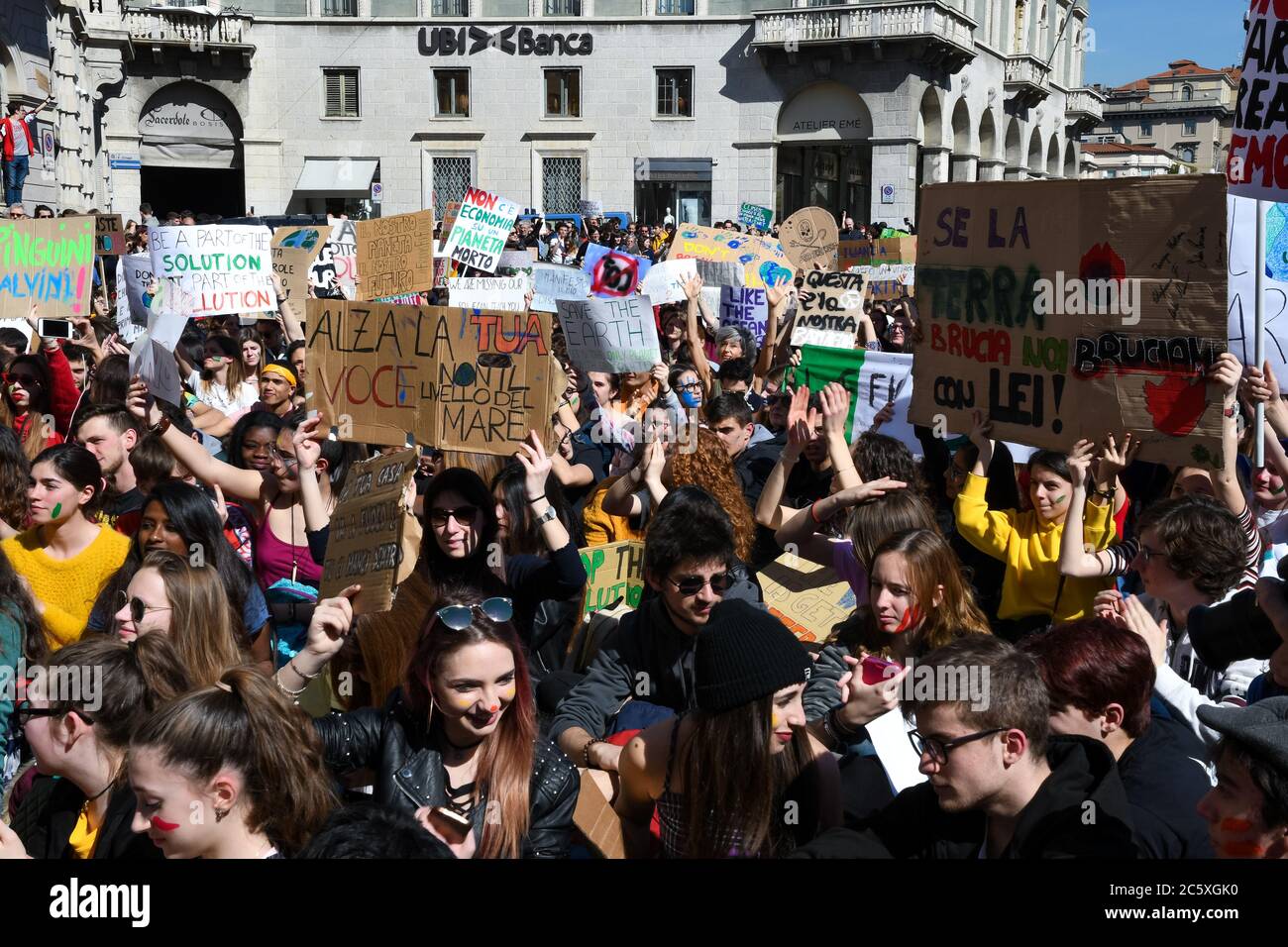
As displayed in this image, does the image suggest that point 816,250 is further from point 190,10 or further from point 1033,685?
point 190,10

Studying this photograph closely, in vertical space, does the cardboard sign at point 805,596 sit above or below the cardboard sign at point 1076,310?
below

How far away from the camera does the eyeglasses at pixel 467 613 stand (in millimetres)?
3312

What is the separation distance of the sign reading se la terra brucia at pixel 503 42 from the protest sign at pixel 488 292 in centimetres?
3303

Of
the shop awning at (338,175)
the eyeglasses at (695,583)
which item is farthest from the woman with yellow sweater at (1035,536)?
the shop awning at (338,175)

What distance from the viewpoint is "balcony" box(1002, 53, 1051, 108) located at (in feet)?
159

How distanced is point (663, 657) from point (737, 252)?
856cm

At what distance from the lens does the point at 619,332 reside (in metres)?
7.64

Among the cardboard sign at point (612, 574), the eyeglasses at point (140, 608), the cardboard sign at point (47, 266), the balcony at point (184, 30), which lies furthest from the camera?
the balcony at point (184, 30)

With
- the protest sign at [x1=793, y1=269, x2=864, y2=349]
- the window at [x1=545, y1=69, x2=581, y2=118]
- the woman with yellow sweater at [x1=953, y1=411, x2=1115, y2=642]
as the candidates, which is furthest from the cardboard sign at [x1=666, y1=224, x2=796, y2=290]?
the window at [x1=545, y1=69, x2=581, y2=118]

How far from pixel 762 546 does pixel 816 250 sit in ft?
26.1

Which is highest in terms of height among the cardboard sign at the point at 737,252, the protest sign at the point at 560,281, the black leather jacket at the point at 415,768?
the cardboard sign at the point at 737,252

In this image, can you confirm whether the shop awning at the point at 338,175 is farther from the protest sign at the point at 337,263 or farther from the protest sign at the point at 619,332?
the protest sign at the point at 619,332
